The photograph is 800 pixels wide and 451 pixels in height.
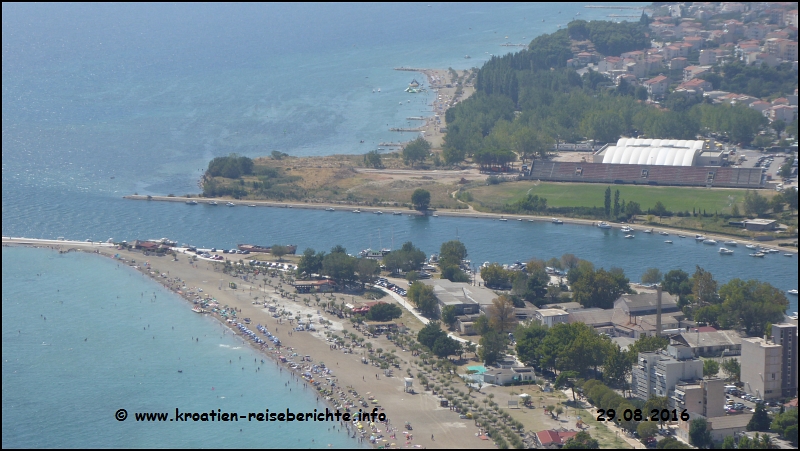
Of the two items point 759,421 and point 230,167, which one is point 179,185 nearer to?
point 230,167

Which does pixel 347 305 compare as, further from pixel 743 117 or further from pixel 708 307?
pixel 743 117

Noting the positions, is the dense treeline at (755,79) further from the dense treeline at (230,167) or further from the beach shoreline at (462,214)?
the dense treeline at (230,167)

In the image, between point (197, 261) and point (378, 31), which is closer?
point (197, 261)

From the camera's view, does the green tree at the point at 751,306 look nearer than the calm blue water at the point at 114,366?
No

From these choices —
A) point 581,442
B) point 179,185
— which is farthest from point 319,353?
point 179,185

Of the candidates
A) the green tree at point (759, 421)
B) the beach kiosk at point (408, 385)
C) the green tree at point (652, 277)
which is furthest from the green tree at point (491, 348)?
the green tree at point (652, 277)

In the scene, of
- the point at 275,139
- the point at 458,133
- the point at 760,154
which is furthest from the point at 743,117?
the point at 275,139
